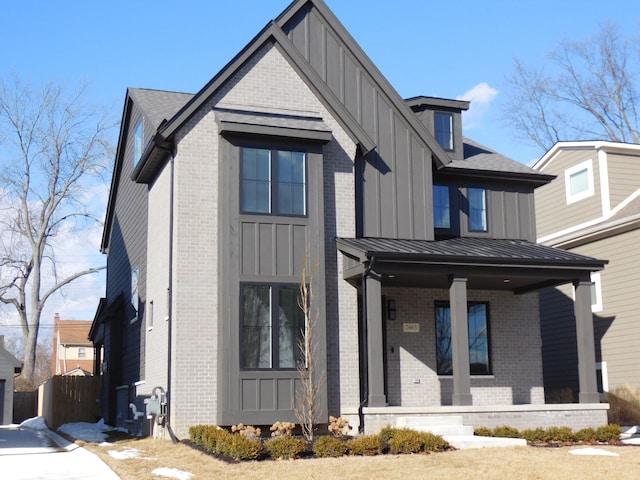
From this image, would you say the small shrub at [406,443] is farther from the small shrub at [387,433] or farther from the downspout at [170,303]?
the downspout at [170,303]

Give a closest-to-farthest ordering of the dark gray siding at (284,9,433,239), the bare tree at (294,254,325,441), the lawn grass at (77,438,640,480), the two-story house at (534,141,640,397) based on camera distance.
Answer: the lawn grass at (77,438,640,480) < the bare tree at (294,254,325,441) < the dark gray siding at (284,9,433,239) < the two-story house at (534,141,640,397)

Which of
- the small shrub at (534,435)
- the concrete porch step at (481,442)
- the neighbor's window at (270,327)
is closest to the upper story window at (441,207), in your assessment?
the neighbor's window at (270,327)

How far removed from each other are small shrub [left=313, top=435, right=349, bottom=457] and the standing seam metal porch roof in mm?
4585

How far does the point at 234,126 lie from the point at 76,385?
45.5 ft

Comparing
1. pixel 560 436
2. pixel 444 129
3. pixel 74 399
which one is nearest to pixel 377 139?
pixel 444 129

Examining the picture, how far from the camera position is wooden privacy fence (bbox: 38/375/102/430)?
86.7 feet

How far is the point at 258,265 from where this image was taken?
17.1 m

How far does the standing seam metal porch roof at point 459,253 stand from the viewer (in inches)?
682

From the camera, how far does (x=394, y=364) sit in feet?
63.2

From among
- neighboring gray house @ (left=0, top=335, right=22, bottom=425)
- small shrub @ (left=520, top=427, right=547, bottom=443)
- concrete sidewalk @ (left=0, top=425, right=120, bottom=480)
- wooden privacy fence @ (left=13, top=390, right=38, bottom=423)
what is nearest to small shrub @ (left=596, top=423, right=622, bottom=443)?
small shrub @ (left=520, top=427, right=547, bottom=443)

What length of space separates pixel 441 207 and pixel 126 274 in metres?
9.95

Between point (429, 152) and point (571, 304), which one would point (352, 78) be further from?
point (571, 304)

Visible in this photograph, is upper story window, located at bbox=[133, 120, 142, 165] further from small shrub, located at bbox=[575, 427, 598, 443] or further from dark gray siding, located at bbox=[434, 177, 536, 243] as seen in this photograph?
small shrub, located at bbox=[575, 427, 598, 443]

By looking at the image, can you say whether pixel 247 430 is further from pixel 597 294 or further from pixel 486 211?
pixel 597 294
